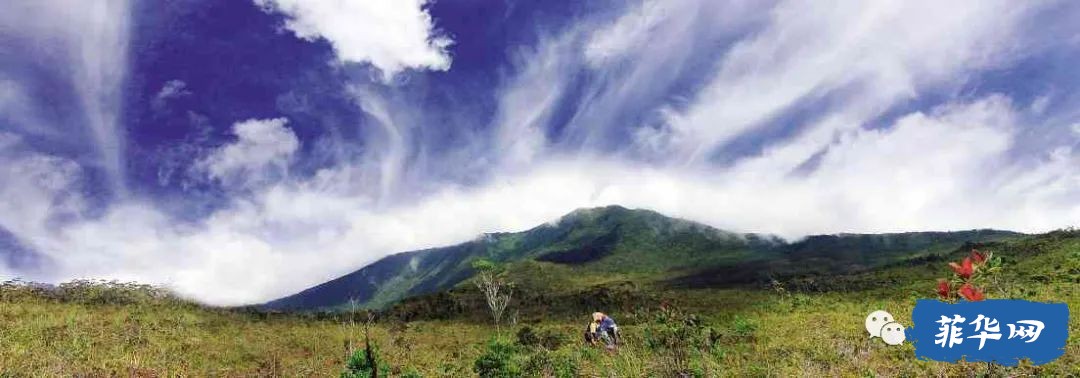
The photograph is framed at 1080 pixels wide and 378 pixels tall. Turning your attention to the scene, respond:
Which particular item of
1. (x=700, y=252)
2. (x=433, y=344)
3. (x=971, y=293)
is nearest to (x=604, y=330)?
(x=433, y=344)

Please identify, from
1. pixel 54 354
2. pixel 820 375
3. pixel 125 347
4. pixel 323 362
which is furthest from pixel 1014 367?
pixel 125 347

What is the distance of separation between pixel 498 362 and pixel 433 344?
15955 mm

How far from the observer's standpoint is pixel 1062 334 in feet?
16.1

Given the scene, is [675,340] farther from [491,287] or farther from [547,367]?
[491,287]

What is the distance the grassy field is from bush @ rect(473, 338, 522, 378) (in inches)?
1.5

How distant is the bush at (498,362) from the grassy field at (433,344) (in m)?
0.04

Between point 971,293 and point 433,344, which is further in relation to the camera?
point 433,344

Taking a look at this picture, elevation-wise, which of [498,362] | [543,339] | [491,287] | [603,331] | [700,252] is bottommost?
[543,339]

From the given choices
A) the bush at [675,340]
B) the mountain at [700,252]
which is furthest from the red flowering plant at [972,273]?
the mountain at [700,252]

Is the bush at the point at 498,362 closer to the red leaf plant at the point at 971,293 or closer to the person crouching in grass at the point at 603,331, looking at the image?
the red leaf plant at the point at 971,293

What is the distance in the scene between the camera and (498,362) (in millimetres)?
9211

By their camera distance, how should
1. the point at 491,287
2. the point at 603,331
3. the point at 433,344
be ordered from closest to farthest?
the point at 603,331 → the point at 433,344 → the point at 491,287

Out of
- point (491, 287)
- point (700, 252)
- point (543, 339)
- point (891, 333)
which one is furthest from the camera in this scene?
point (700, 252)

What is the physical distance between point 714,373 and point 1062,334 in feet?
14.3
